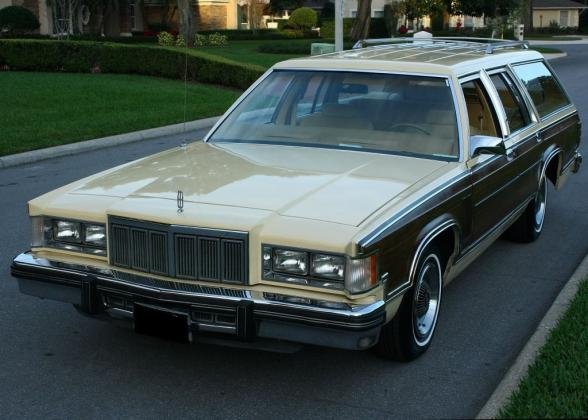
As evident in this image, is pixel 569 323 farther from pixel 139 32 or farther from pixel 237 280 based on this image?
pixel 139 32

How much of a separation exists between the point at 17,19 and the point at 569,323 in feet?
138

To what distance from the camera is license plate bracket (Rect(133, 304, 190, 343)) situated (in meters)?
4.09

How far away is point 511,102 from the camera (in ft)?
21.3

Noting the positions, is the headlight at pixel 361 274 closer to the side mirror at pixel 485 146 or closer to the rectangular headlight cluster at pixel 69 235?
the rectangular headlight cluster at pixel 69 235

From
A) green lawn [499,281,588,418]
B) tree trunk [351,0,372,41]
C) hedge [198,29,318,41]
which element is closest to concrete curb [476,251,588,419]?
green lawn [499,281,588,418]

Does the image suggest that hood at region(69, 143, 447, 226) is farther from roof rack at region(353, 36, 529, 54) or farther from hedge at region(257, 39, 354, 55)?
hedge at region(257, 39, 354, 55)

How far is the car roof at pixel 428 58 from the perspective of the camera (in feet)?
18.7

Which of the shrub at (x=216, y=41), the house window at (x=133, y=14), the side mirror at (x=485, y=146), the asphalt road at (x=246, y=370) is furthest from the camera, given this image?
the house window at (x=133, y=14)

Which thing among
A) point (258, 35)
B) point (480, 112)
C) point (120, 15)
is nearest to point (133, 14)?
point (120, 15)

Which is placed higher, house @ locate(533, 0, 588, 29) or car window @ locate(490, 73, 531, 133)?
house @ locate(533, 0, 588, 29)

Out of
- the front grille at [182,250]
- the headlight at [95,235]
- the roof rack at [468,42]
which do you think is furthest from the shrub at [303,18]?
the front grille at [182,250]

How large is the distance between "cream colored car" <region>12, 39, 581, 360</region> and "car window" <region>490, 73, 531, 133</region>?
0.08 ft

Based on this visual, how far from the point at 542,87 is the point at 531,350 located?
354 cm

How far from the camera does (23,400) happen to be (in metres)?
4.23
